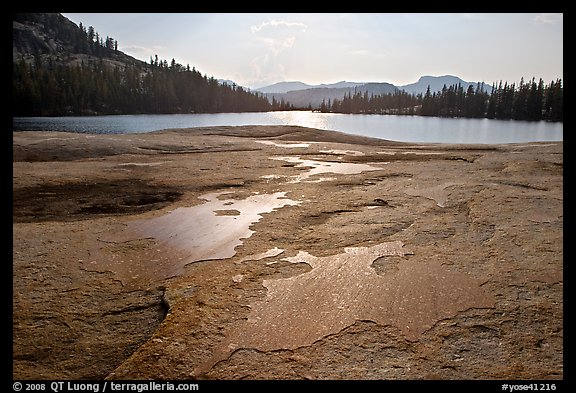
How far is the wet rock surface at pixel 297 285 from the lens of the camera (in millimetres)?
2137

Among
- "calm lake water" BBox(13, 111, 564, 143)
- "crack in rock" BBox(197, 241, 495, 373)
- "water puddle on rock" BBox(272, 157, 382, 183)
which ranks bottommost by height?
"crack in rock" BBox(197, 241, 495, 373)

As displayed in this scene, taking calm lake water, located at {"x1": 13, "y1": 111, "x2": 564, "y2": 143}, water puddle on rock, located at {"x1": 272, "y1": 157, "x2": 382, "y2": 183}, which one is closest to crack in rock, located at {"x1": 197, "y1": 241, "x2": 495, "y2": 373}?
water puddle on rock, located at {"x1": 272, "y1": 157, "x2": 382, "y2": 183}

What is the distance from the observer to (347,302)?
9.06 ft

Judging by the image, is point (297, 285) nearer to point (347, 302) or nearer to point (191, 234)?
point (347, 302)

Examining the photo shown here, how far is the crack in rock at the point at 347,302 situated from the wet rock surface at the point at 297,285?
0.05 ft

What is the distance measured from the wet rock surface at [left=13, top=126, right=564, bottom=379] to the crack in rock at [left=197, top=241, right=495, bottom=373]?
0.01m

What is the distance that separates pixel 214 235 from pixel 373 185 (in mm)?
3776

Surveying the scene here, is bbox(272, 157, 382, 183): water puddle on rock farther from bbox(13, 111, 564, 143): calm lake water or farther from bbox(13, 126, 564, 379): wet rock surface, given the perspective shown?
bbox(13, 111, 564, 143): calm lake water

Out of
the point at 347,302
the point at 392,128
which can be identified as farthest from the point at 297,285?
the point at 392,128

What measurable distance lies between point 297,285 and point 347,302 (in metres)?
0.47

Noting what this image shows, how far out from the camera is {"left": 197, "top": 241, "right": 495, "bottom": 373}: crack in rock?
7.74ft

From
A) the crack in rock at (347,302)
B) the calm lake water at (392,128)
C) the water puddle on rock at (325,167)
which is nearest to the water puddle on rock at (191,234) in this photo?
the crack in rock at (347,302)

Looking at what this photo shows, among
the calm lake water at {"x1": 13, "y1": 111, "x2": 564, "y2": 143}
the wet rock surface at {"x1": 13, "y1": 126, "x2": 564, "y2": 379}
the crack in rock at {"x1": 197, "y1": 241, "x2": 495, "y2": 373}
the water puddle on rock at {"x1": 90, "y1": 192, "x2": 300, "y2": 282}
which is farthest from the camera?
the calm lake water at {"x1": 13, "y1": 111, "x2": 564, "y2": 143}
